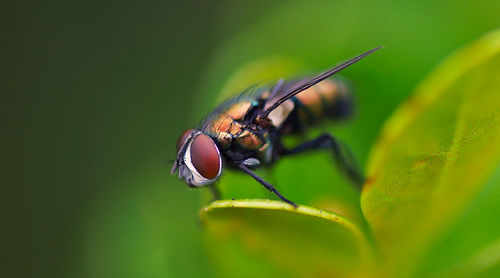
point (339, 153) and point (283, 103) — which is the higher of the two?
point (283, 103)

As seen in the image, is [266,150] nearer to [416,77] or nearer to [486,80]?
[416,77]

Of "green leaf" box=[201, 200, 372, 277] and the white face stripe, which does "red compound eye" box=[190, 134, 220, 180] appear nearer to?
the white face stripe

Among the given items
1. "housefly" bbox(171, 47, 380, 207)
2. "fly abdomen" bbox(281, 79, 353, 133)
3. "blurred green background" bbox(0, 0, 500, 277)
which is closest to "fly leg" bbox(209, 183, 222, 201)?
"housefly" bbox(171, 47, 380, 207)

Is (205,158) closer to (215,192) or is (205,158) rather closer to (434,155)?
(215,192)

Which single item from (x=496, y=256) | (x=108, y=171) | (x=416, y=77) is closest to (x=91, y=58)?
(x=108, y=171)

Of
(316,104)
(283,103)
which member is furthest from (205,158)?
(316,104)

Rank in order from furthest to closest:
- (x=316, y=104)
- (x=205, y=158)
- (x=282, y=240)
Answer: (x=316, y=104) → (x=205, y=158) → (x=282, y=240)
